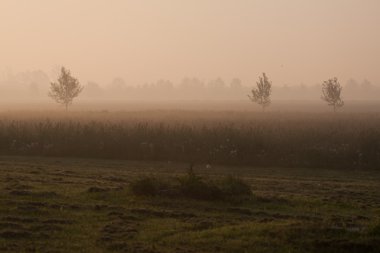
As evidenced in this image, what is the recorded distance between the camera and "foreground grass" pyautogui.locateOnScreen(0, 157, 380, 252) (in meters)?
9.86

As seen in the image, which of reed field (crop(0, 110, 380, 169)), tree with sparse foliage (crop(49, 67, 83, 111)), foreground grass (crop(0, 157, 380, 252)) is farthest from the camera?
tree with sparse foliage (crop(49, 67, 83, 111))

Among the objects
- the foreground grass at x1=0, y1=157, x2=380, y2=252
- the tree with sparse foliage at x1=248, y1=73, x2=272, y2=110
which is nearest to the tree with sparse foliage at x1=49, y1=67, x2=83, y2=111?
the tree with sparse foliage at x1=248, y1=73, x2=272, y2=110

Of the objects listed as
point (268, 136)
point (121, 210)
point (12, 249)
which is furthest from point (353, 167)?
point (12, 249)

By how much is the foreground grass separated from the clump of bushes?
256mm

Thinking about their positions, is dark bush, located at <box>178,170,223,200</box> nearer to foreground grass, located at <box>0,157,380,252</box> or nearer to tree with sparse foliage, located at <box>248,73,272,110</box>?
foreground grass, located at <box>0,157,380,252</box>

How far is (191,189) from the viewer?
14633 millimetres

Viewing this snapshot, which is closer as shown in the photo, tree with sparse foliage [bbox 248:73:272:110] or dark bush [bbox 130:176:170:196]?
dark bush [bbox 130:176:170:196]

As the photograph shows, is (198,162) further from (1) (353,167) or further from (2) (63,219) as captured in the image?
(2) (63,219)

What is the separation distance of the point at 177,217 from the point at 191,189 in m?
2.36

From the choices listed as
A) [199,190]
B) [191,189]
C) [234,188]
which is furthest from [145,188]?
[234,188]

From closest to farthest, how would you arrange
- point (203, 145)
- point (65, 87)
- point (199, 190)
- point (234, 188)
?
1. point (199, 190)
2. point (234, 188)
3. point (203, 145)
4. point (65, 87)

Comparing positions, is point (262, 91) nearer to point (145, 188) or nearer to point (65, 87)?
point (65, 87)

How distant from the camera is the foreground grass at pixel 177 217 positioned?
9.86 meters

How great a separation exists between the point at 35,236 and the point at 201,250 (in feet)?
10.7
